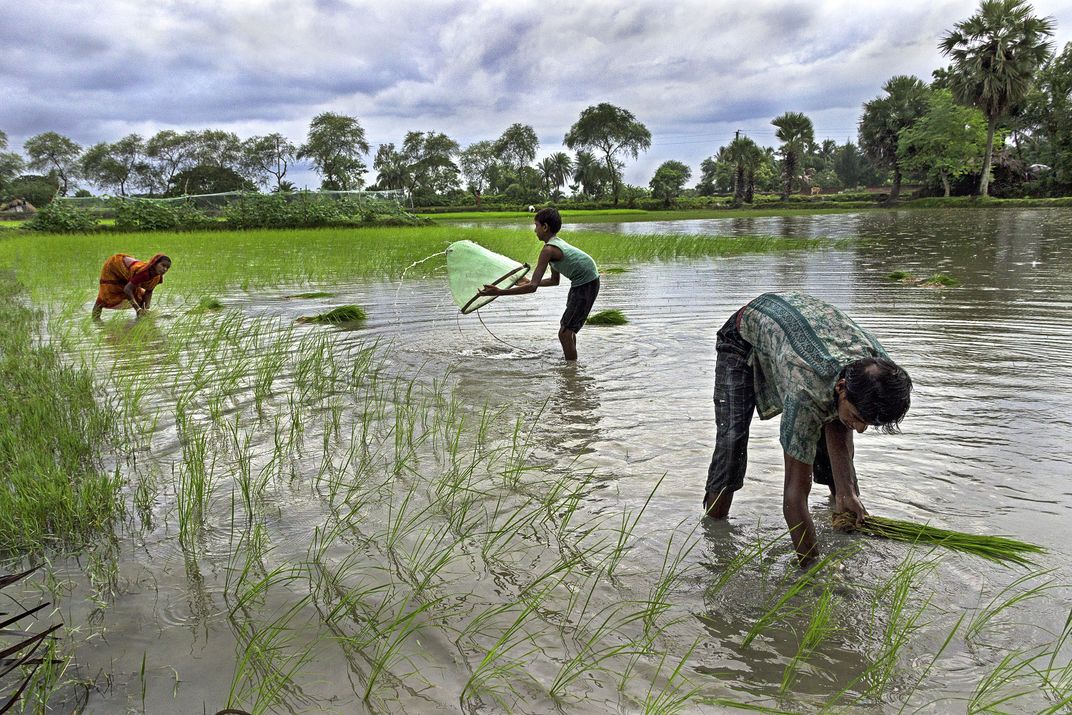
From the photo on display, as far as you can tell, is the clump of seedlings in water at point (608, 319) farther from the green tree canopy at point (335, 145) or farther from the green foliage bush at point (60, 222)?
the green tree canopy at point (335, 145)

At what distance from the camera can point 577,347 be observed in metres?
6.27

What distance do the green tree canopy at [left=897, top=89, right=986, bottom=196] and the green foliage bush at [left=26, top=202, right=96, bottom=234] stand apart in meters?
44.2

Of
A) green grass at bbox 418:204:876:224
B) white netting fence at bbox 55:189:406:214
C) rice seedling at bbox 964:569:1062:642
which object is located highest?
white netting fence at bbox 55:189:406:214

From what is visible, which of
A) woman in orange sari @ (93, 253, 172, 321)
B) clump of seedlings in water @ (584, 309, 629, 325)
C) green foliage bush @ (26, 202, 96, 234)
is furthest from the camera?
green foliage bush @ (26, 202, 96, 234)

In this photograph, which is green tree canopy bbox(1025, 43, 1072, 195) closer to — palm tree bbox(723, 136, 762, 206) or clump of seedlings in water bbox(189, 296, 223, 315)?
palm tree bbox(723, 136, 762, 206)

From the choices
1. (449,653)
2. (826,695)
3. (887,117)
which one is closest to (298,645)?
(449,653)

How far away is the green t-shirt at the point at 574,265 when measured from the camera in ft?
17.8

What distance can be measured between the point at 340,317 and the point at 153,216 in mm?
19781

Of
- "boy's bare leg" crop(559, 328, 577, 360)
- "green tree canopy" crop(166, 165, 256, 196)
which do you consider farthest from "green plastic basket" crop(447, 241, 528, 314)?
"green tree canopy" crop(166, 165, 256, 196)

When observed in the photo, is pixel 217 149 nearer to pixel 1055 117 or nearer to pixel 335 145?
pixel 335 145

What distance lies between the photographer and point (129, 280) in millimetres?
7688

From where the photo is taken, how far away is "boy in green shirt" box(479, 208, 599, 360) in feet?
17.4

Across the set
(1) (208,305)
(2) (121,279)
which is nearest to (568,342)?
(1) (208,305)

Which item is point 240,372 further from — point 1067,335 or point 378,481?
point 1067,335
